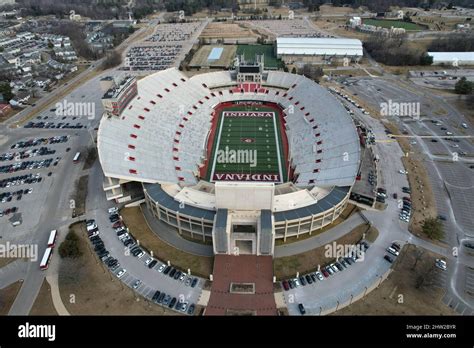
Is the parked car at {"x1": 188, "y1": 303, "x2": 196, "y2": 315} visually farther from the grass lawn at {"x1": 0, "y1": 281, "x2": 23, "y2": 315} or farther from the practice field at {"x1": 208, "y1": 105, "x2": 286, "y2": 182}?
the practice field at {"x1": 208, "y1": 105, "x2": 286, "y2": 182}

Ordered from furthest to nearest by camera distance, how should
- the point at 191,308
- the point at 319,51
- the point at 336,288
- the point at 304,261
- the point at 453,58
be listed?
the point at 319,51 < the point at 453,58 < the point at 304,261 < the point at 336,288 < the point at 191,308

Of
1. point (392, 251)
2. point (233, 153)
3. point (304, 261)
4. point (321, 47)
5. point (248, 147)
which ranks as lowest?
point (304, 261)

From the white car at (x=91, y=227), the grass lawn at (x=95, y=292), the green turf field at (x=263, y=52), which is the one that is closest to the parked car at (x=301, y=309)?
the grass lawn at (x=95, y=292)

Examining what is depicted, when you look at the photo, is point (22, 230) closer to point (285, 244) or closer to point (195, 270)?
point (195, 270)

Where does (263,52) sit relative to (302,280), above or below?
above

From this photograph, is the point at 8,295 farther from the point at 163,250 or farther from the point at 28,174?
the point at 28,174

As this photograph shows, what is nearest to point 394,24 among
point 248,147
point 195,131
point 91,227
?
point 248,147
